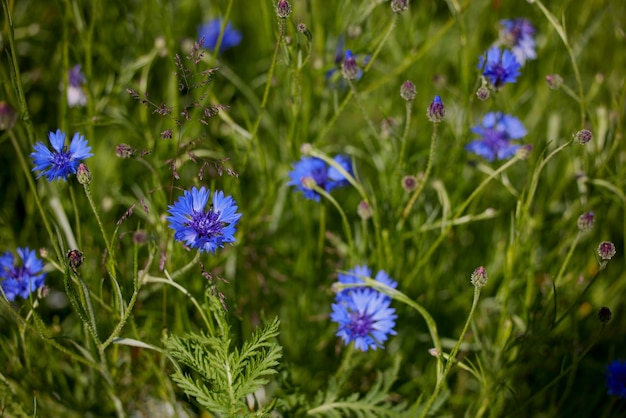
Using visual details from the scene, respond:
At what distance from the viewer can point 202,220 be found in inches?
41.2

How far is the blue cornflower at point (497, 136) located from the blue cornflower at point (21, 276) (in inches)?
37.4

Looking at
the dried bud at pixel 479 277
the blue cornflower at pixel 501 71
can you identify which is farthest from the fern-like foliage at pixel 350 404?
the blue cornflower at pixel 501 71

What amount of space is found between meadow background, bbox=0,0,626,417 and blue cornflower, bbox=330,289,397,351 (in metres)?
0.07

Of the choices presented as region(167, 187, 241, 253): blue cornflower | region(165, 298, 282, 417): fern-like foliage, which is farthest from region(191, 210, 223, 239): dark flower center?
region(165, 298, 282, 417): fern-like foliage

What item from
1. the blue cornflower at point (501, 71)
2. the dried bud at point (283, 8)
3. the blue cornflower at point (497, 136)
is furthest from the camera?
the blue cornflower at point (497, 136)

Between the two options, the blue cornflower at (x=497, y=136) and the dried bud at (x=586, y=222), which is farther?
the blue cornflower at (x=497, y=136)

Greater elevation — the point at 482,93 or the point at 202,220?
the point at 482,93

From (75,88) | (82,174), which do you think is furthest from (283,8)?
(75,88)

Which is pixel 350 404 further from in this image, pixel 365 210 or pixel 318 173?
pixel 318 173

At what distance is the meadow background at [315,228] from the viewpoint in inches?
49.4

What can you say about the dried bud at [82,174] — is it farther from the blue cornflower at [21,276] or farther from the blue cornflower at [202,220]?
the blue cornflower at [21,276]

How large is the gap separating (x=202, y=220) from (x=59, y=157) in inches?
10.2

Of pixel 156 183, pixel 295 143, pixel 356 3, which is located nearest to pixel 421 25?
pixel 356 3

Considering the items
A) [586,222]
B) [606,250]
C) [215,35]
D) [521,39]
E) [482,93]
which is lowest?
[606,250]
